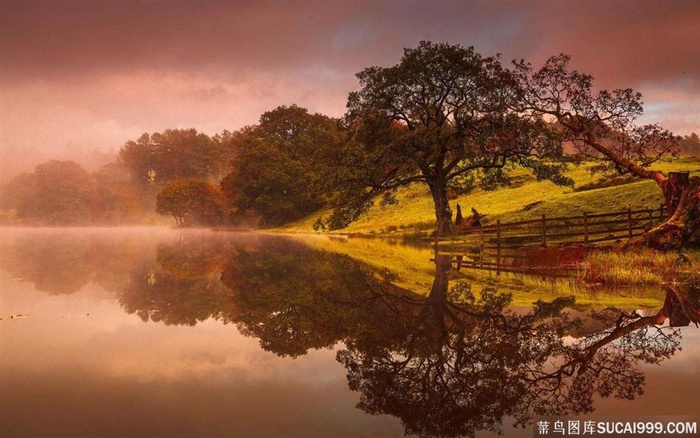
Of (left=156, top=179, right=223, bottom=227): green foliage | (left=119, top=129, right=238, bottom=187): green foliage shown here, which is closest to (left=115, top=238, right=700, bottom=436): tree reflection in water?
(left=156, top=179, right=223, bottom=227): green foliage

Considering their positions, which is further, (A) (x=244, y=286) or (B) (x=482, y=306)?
(A) (x=244, y=286)

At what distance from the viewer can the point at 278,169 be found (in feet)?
301

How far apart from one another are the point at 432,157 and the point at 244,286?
27.9 m

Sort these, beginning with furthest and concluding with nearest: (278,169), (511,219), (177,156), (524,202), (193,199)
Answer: (177,156), (193,199), (278,169), (524,202), (511,219)

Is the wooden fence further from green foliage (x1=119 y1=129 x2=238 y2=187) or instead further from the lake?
green foliage (x1=119 y1=129 x2=238 y2=187)

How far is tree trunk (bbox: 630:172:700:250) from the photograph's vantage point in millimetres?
22516

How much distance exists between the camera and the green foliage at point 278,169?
9119cm

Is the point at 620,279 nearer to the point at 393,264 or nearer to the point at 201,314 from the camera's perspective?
the point at 393,264

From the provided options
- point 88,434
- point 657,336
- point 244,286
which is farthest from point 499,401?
point 244,286

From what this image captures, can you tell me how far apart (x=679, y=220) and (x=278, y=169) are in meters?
75.1

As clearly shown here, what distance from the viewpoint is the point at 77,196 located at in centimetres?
15112

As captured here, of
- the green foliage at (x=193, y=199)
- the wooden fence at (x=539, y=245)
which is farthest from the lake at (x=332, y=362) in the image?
the green foliage at (x=193, y=199)

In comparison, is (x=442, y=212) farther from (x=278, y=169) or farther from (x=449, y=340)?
(x=278, y=169)

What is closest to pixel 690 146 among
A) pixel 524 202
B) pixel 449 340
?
pixel 524 202
